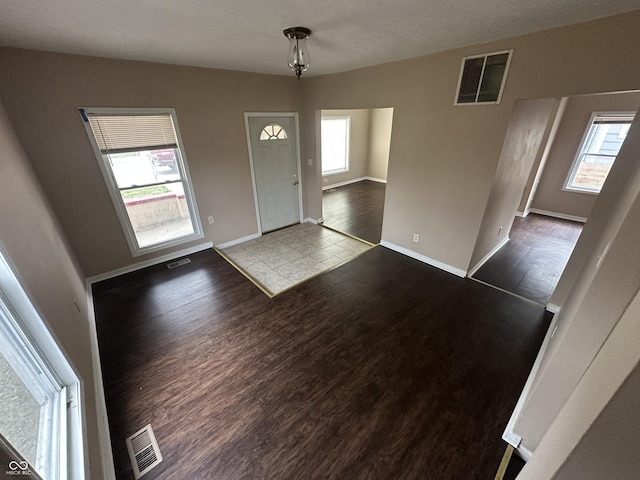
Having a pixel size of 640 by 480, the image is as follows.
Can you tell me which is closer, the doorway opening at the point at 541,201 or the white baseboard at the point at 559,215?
the doorway opening at the point at 541,201

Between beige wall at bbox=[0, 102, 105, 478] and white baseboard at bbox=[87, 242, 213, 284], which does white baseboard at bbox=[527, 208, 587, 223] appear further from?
beige wall at bbox=[0, 102, 105, 478]

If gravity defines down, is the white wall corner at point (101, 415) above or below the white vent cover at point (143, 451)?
above

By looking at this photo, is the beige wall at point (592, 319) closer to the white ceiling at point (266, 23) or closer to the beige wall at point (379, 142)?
the white ceiling at point (266, 23)

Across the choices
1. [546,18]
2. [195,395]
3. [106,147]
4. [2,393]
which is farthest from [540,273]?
[106,147]

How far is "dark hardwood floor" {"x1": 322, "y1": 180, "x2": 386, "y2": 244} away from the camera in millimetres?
4898

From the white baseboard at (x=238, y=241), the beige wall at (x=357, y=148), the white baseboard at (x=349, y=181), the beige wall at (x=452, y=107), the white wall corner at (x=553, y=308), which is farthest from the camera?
the white baseboard at (x=349, y=181)

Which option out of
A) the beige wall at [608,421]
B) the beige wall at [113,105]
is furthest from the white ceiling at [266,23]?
the beige wall at [608,421]

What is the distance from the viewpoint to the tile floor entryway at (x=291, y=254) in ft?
11.5

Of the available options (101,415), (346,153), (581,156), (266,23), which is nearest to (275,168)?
(266,23)

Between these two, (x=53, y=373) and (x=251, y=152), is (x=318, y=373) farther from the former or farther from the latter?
(x=251, y=152)

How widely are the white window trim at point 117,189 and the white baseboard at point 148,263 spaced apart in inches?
5.6

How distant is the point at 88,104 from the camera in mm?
2789

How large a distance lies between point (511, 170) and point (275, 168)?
3.58 meters

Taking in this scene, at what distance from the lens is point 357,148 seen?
7.89 metres
